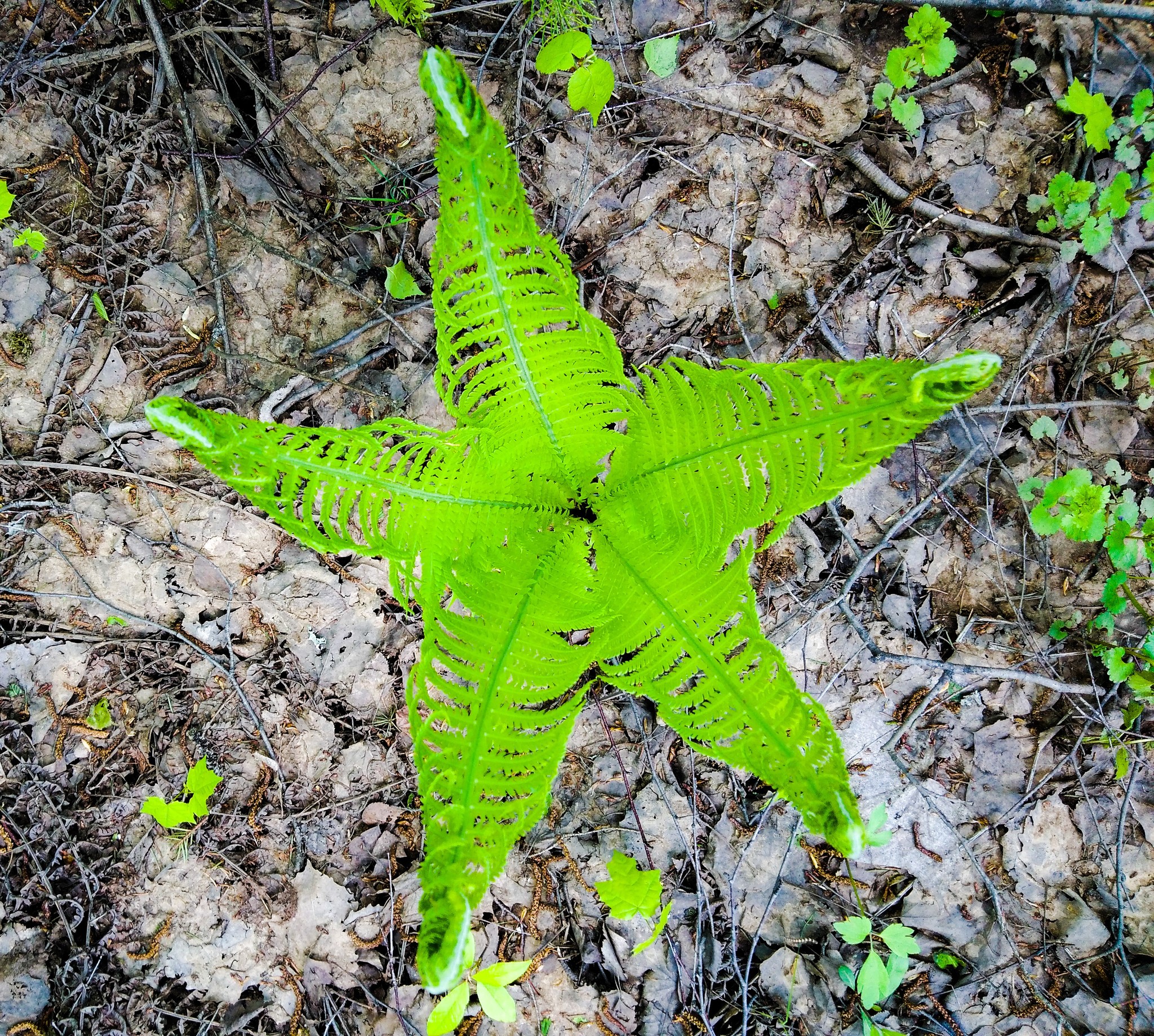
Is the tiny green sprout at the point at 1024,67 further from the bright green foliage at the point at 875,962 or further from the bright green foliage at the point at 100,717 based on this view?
the bright green foliage at the point at 100,717

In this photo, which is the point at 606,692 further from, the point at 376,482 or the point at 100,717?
the point at 100,717

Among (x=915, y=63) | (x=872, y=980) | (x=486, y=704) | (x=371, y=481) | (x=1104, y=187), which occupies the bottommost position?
(x=872, y=980)

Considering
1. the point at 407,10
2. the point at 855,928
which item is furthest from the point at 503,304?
the point at 855,928

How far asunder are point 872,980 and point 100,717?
3.72 m

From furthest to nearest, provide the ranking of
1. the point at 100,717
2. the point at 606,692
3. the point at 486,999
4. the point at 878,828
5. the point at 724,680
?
the point at 100,717
the point at 606,692
the point at 878,828
the point at 486,999
the point at 724,680

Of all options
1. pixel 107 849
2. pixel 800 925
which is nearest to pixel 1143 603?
pixel 800 925

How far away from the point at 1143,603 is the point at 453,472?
3076mm

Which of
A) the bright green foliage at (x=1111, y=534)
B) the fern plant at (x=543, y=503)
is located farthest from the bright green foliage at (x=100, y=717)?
the bright green foliage at (x=1111, y=534)

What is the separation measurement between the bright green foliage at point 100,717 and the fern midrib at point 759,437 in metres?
2.81

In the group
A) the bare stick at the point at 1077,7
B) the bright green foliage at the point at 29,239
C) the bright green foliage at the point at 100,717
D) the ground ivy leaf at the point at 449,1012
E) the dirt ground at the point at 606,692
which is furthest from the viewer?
the bright green foliage at the point at 100,717

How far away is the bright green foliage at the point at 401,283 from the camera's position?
3459 millimetres

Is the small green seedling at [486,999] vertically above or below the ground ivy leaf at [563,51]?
below

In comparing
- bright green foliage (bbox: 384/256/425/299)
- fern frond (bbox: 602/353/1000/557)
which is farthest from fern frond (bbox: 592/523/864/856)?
bright green foliage (bbox: 384/256/425/299)

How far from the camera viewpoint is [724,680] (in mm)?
2043
